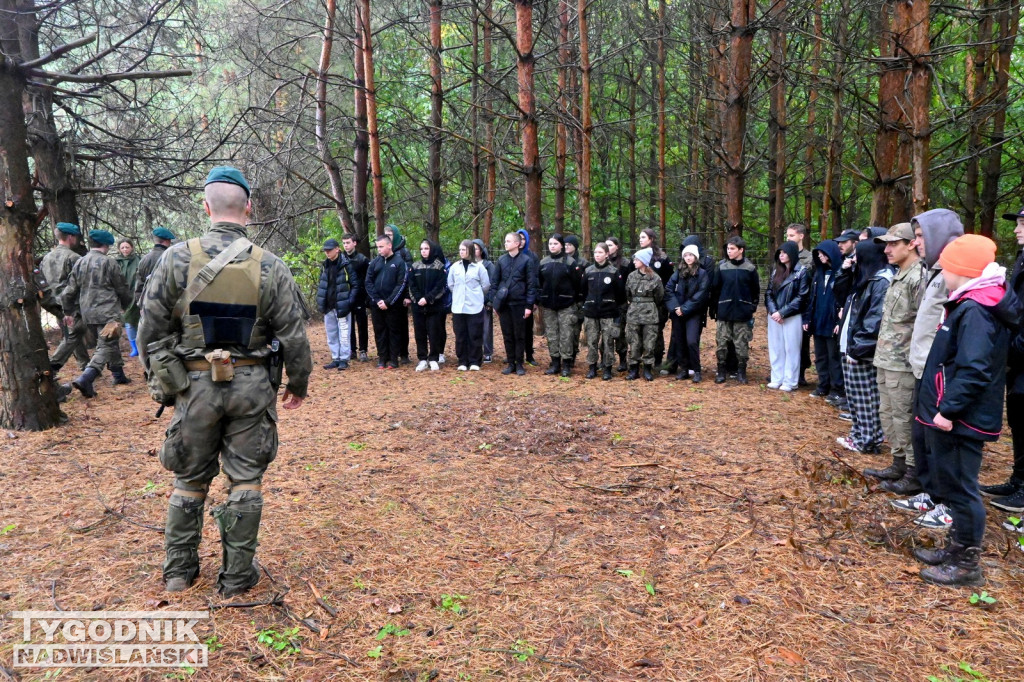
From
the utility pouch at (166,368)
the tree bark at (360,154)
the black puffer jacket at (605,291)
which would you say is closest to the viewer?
the utility pouch at (166,368)

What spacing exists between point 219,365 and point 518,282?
6.70 meters

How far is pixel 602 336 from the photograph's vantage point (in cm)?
942

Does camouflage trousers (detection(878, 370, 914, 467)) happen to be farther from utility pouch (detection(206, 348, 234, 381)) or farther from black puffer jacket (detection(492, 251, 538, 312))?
black puffer jacket (detection(492, 251, 538, 312))

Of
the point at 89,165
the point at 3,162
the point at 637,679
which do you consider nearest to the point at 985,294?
the point at 637,679

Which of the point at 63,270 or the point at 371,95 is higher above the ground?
the point at 371,95

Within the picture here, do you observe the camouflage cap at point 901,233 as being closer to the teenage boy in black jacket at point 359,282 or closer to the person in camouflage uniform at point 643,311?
the person in camouflage uniform at point 643,311

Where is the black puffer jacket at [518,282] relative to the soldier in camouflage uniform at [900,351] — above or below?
above

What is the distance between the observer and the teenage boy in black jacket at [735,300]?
28.2 ft

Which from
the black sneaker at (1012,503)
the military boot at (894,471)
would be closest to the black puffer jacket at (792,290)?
the military boot at (894,471)

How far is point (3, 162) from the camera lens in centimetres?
634

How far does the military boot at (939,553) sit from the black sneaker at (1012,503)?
1.03 metres

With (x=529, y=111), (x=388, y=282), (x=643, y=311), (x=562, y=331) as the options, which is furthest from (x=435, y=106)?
(x=643, y=311)

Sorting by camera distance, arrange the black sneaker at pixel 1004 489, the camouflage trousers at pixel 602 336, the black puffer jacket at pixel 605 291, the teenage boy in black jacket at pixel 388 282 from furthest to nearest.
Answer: the teenage boy in black jacket at pixel 388 282, the camouflage trousers at pixel 602 336, the black puffer jacket at pixel 605 291, the black sneaker at pixel 1004 489

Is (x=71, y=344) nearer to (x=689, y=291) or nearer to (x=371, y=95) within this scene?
(x=371, y=95)
